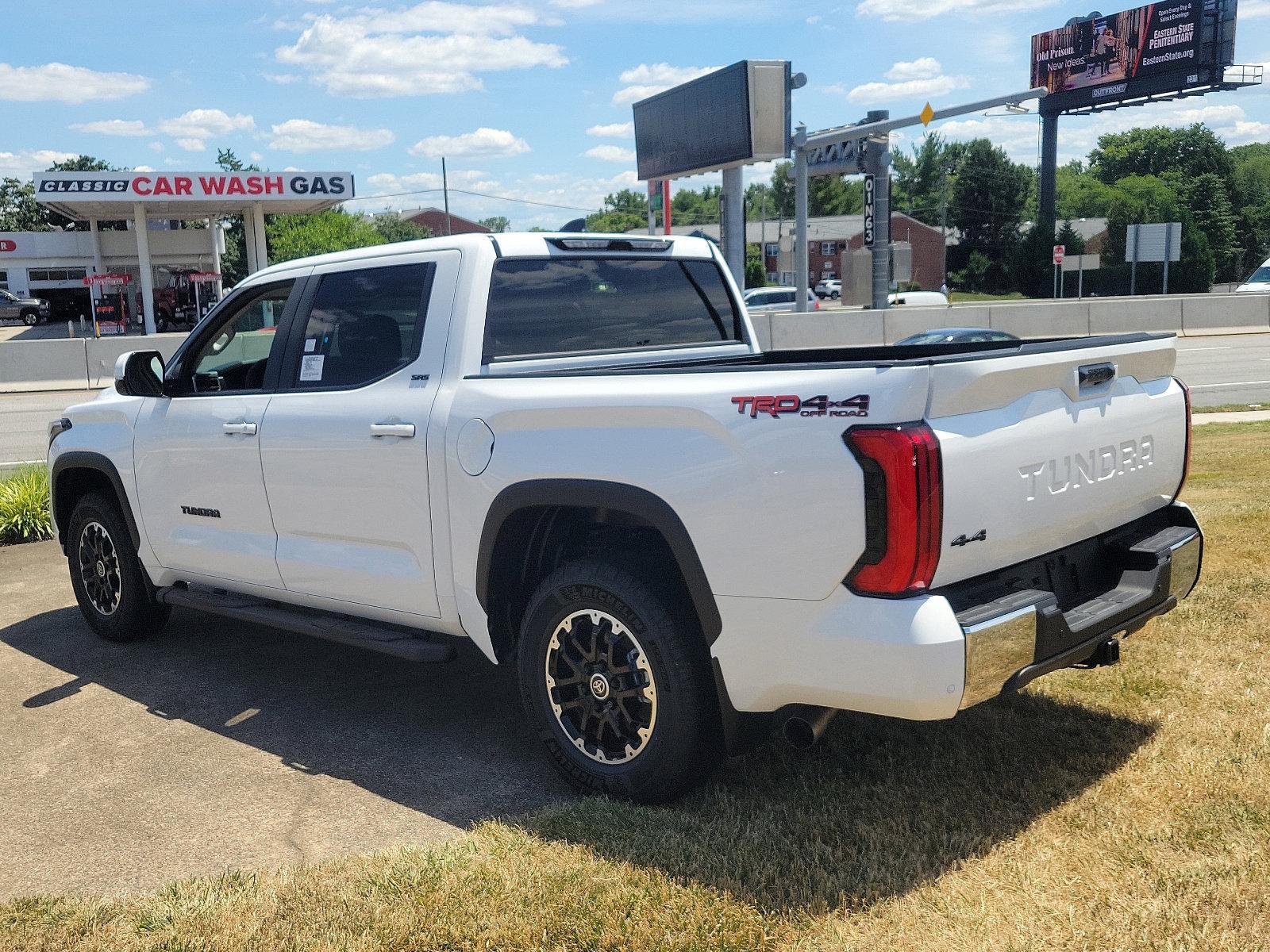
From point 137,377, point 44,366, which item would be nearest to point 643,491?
point 137,377

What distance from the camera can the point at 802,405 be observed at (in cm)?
340

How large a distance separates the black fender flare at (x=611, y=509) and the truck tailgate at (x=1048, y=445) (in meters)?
0.74

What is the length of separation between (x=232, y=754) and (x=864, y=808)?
2.56m

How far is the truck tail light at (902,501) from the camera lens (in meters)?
3.23

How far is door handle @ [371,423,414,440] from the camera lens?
4539 millimetres

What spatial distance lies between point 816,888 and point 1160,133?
13422cm

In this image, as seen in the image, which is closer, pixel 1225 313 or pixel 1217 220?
pixel 1225 313

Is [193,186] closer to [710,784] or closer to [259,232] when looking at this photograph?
[259,232]

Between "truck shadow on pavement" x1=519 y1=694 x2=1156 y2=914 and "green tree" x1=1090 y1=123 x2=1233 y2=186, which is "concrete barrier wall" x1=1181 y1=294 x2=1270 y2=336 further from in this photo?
"green tree" x1=1090 y1=123 x2=1233 y2=186

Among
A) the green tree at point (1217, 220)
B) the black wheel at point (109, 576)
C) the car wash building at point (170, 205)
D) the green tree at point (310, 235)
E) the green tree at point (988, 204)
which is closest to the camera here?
the black wheel at point (109, 576)

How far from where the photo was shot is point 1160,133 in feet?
399

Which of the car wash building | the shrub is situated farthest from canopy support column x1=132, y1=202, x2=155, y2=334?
the shrub

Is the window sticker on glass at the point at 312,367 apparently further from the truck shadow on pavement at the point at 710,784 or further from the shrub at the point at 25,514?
the shrub at the point at 25,514

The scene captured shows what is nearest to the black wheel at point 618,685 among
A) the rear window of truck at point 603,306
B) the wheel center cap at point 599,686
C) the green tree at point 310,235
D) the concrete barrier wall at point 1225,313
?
the wheel center cap at point 599,686
